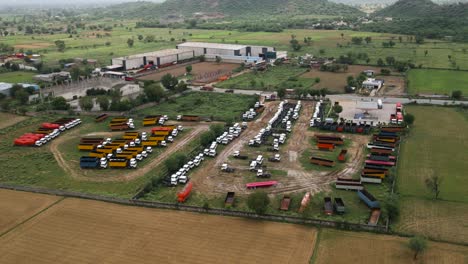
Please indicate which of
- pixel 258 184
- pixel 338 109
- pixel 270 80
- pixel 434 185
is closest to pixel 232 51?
pixel 270 80

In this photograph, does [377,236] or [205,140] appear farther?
[205,140]

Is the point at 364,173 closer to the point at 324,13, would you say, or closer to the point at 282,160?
the point at 282,160

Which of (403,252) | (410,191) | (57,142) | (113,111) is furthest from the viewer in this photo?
(113,111)

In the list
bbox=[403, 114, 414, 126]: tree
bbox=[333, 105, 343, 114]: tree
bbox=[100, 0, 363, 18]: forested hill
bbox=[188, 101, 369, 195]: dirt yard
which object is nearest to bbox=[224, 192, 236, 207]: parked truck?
bbox=[188, 101, 369, 195]: dirt yard

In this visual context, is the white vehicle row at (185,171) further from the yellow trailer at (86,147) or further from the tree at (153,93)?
the tree at (153,93)

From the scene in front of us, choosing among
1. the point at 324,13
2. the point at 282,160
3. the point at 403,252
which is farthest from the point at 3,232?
the point at 324,13

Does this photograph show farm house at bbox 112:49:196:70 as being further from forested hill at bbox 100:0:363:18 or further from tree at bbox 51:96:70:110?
forested hill at bbox 100:0:363:18
